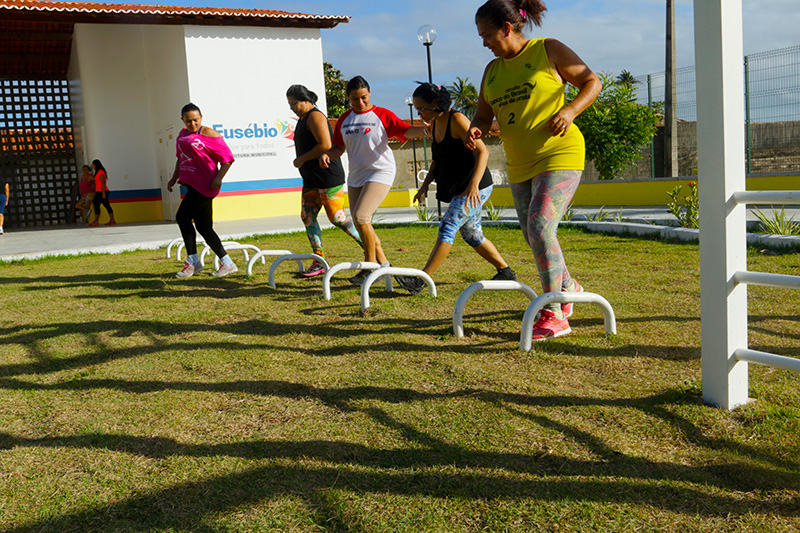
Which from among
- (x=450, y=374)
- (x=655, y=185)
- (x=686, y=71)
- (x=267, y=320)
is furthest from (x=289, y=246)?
(x=655, y=185)

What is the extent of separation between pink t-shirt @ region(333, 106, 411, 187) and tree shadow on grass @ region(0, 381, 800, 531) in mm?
3421

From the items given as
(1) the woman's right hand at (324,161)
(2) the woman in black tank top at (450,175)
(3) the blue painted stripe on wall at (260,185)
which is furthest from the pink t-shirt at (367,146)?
(3) the blue painted stripe on wall at (260,185)

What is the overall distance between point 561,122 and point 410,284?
213 cm

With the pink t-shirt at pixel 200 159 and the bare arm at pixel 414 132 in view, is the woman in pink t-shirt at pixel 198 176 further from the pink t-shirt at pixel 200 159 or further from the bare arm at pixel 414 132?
the bare arm at pixel 414 132

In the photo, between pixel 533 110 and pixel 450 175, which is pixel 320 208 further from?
pixel 533 110

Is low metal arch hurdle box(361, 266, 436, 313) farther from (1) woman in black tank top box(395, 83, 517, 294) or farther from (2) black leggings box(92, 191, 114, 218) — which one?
(2) black leggings box(92, 191, 114, 218)

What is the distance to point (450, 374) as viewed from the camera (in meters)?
3.15

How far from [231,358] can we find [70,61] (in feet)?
71.8

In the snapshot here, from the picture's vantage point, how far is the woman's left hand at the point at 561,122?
3.28 meters

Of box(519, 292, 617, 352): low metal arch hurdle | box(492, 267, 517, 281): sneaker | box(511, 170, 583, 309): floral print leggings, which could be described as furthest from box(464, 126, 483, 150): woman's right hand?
box(492, 267, 517, 281): sneaker

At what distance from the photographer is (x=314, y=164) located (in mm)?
6426

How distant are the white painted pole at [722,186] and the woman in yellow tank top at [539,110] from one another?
967mm

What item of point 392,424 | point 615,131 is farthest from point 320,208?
point 615,131

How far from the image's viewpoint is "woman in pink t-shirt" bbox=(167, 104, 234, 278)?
263 inches
